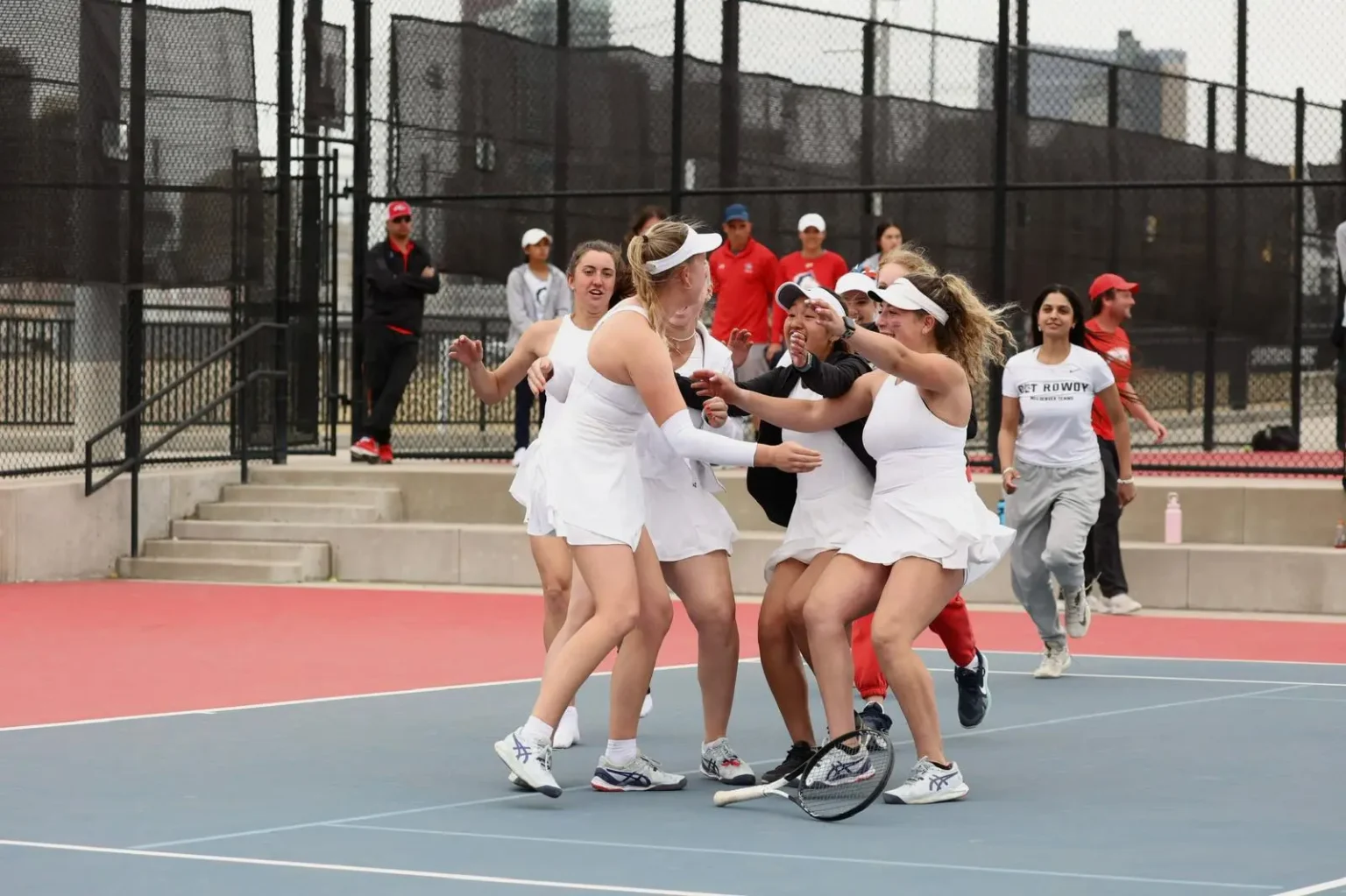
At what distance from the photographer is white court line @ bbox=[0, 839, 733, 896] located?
5.89 m

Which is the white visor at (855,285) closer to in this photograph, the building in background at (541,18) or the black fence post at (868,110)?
the black fence post at (868,110)

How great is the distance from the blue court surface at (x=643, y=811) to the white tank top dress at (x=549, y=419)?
99 centimetres

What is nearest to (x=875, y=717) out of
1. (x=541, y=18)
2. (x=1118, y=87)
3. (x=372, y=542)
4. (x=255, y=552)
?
(x=372, y=542)

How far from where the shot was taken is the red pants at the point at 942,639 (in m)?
8.70

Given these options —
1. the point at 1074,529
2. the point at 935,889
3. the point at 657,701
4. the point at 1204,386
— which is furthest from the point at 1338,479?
the point at 935,889

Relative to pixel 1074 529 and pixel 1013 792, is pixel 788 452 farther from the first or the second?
pixel 1074 529

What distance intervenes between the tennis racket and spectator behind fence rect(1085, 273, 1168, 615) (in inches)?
179

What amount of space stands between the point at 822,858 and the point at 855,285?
234cm

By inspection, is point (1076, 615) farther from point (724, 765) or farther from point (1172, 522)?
point (724, 765)

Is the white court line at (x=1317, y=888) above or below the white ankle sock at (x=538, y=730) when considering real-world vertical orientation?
below

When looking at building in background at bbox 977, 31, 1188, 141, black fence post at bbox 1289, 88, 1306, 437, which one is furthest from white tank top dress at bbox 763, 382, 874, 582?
black fence post at bbox 1289, 88, 1306, 437

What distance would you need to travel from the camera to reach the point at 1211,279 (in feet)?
57.7

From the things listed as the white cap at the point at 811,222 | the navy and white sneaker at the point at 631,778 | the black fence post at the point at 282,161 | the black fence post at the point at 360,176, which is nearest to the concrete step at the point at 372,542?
the black fence post at the point at 282,161

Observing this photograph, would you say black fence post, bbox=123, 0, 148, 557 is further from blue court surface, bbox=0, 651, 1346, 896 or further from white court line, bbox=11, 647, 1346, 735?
blue court surface, bbox=0, 651, 1346, 896
